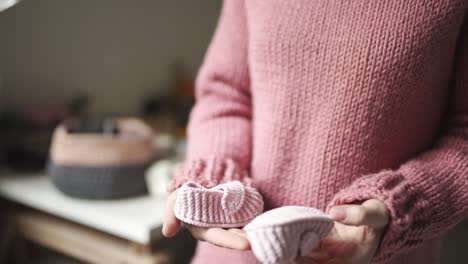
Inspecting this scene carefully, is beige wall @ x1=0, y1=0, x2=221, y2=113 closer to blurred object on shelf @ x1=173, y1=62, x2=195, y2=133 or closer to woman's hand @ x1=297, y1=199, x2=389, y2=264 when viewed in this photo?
blurred object on shelf @ x1=173, y1=62, x2=195, y2=133

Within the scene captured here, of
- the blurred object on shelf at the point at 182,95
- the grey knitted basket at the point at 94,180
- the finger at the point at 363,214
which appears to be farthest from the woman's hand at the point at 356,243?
the blurred object on shelf at the point at 182,95

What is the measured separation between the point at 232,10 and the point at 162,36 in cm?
92

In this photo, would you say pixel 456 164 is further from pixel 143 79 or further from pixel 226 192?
pixel 143 79

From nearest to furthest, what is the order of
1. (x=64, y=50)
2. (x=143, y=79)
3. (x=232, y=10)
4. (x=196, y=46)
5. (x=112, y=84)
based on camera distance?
(x=232, y=10), (x=64, y=50), (x=112, y=84), (x=143, y=79), (x=196, y=46)

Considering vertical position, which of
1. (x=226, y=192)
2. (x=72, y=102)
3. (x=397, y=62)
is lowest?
(x=72, y=102)

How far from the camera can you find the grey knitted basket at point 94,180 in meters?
0.82

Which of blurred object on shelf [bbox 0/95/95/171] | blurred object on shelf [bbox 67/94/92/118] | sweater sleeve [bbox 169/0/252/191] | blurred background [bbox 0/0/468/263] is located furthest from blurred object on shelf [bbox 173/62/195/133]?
sweater sleeve [bbox 169/0/252/191]

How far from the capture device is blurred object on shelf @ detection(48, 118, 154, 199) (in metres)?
0.82

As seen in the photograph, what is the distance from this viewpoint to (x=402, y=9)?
1.45ft

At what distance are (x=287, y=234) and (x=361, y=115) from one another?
17 cm

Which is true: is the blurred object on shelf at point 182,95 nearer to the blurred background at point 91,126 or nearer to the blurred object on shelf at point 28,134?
the blurred background at point 91,126

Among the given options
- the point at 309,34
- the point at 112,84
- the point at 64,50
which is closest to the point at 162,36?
the point at 112,84

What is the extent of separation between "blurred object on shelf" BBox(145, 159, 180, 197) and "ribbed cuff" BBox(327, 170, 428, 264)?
0.49 m

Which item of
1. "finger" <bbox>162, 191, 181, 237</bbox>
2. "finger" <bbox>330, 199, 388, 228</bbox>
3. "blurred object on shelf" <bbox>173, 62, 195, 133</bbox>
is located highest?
"finger" <bbox>330, 199, 388, 228</bbox>
